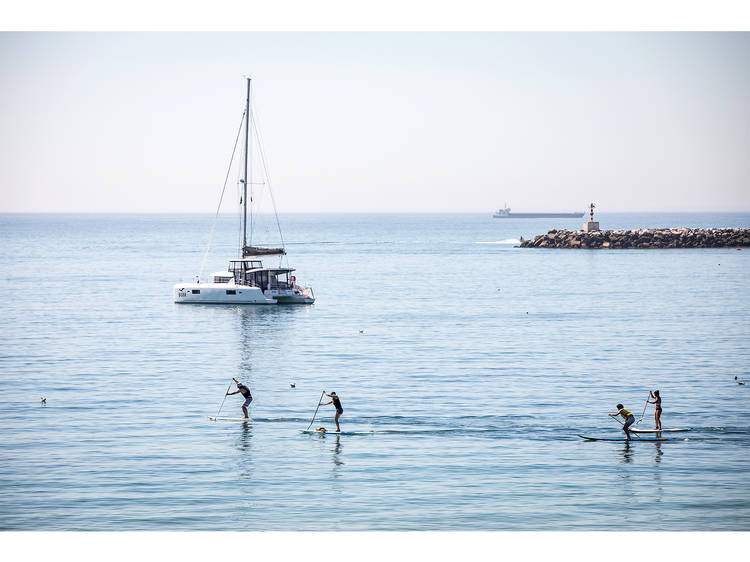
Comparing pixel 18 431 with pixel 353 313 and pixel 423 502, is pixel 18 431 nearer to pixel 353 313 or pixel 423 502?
pixel 423 502

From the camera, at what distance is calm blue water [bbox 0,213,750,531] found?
17.9 metres

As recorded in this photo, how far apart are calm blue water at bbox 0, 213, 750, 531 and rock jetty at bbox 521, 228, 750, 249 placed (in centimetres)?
5205

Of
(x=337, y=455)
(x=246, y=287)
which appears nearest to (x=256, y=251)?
(x=246, y=287)

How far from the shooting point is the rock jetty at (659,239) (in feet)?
351

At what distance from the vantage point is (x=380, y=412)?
25.9 m

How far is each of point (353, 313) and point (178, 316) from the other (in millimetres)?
9742

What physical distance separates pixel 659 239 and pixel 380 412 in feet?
297

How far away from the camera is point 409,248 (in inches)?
5094

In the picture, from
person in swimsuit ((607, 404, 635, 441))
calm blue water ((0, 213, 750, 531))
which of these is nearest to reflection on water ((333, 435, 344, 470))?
calm blue water ((0, 213, 750, 531))

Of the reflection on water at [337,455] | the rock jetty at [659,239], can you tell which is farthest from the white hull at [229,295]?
the rock jetty at [659,239]

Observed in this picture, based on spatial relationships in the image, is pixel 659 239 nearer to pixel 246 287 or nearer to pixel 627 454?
pixel 246 287

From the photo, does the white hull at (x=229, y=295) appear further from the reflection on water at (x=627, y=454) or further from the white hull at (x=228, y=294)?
the reflection on water at (x=627, y=454)

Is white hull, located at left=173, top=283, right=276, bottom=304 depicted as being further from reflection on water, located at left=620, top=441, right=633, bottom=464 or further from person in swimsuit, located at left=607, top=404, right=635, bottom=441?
reflection on water, located at left=620, top=441, right=633, bottom=464

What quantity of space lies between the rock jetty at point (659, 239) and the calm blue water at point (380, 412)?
52051mm
